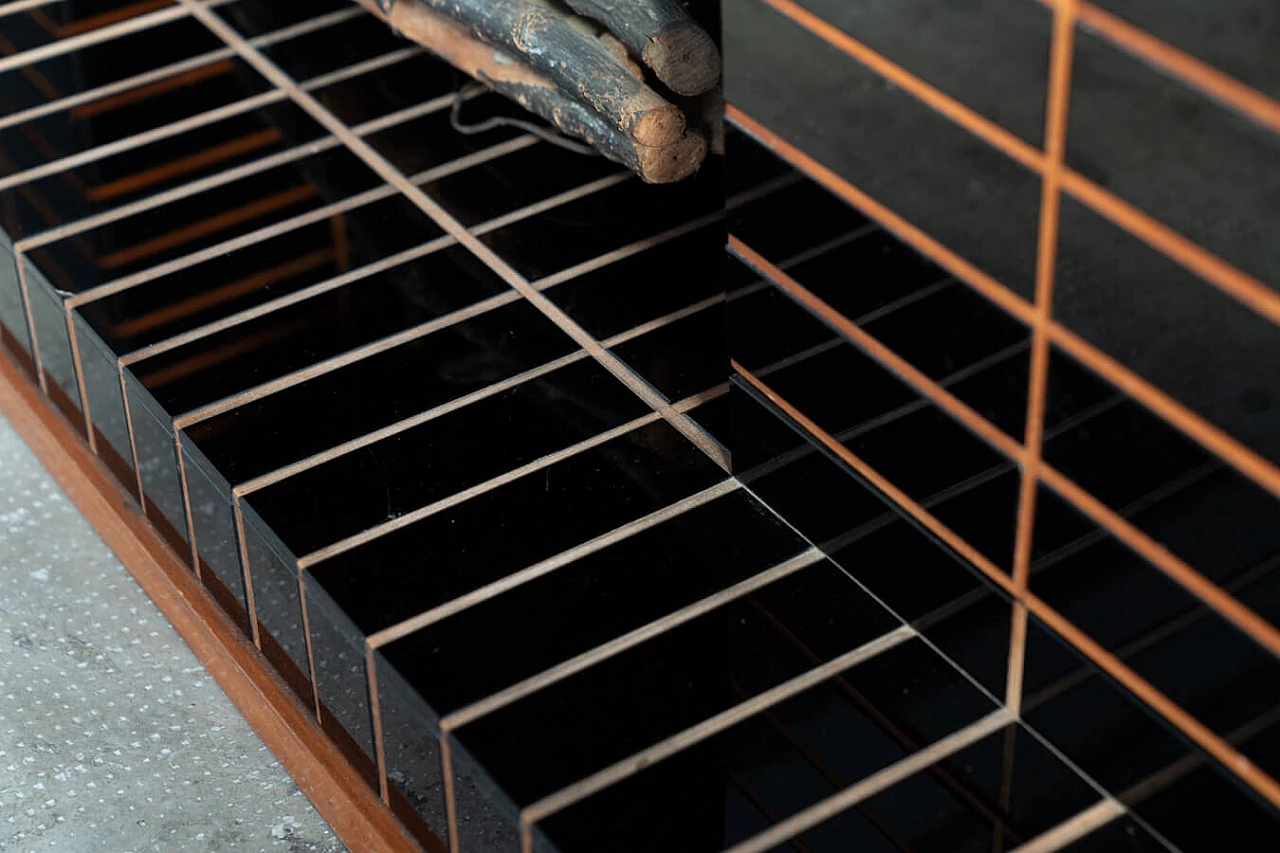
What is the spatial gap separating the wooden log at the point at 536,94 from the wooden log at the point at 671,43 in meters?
Answer: 0.06

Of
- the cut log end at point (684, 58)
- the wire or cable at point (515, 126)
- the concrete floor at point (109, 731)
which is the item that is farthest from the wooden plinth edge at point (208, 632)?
A: the cut log end at point (684, 58)

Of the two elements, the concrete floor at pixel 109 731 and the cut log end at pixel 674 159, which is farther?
the cut log end at pixel 674 159

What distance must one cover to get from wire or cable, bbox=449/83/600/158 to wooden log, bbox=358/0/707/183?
0.03 metres

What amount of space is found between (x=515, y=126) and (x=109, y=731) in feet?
2.75

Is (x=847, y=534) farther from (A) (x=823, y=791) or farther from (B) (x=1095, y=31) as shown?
(B) (x=1095, y=31)

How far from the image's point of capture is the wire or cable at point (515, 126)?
212 cm

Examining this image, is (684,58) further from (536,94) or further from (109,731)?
(109,731)

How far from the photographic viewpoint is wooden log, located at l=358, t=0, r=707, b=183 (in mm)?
1905

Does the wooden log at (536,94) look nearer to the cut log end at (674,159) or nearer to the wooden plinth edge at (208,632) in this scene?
the cut log end at (674,159)

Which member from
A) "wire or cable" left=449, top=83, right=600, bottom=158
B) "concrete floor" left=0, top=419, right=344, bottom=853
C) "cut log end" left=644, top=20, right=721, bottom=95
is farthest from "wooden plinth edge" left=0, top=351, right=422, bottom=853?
"cut log end" left=644, top=20, right=721, bottom=95

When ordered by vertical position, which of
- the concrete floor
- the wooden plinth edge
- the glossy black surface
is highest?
the glossy black surface

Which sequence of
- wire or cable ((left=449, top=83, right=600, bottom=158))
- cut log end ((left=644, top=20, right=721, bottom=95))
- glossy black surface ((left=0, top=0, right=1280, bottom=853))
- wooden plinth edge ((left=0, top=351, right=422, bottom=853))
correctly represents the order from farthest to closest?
wire or cable ((left=449, top=83, right=600, bottom=158)), cut log end ((left=644, top=20, right=721, bottom=95)), wooden plinth edge ((left=0, top=351, right=422, bottom=853)), glossy black surface ((left=0, top=0, right=1280, bottom=853))

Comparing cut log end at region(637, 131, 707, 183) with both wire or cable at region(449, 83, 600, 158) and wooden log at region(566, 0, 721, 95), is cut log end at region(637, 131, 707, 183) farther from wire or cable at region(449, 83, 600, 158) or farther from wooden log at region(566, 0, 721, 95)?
wire or cable at region(449, 83, 600, 158)

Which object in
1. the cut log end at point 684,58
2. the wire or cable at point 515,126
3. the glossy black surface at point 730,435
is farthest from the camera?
the wire or cable at point 515,126
